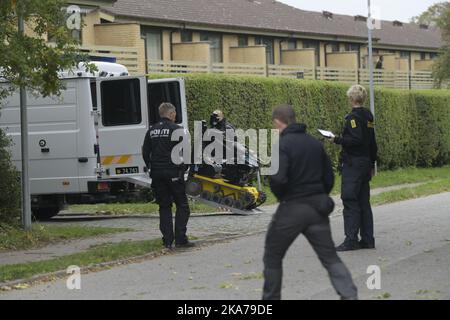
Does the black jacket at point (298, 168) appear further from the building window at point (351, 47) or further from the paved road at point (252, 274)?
the building window at point (351, 47)

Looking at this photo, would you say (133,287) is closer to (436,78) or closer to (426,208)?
(426,208)

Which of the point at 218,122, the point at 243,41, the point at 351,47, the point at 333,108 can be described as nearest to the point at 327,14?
the point at 351,47

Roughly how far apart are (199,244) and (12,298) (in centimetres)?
457

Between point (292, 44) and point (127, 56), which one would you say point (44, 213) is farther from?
point (292, 44)

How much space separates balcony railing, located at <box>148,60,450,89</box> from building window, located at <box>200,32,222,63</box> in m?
4.63

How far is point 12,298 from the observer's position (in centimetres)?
1016

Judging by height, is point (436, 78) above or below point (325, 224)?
above

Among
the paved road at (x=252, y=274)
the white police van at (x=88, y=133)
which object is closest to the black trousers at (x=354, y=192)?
the paved road at (x=252, y=274)

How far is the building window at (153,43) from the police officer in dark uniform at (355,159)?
86.8ft

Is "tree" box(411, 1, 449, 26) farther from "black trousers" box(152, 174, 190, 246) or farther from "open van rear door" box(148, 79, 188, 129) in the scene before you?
"black trousers" box(152, 174, 190, 246)

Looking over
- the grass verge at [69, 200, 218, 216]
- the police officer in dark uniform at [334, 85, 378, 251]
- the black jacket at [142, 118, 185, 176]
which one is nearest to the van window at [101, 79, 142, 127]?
the grass verge at [69, 200, 218, 216]

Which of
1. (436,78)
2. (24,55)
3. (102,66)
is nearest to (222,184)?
(102,66)

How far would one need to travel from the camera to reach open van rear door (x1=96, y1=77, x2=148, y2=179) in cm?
1855

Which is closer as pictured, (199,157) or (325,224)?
(325,224)
